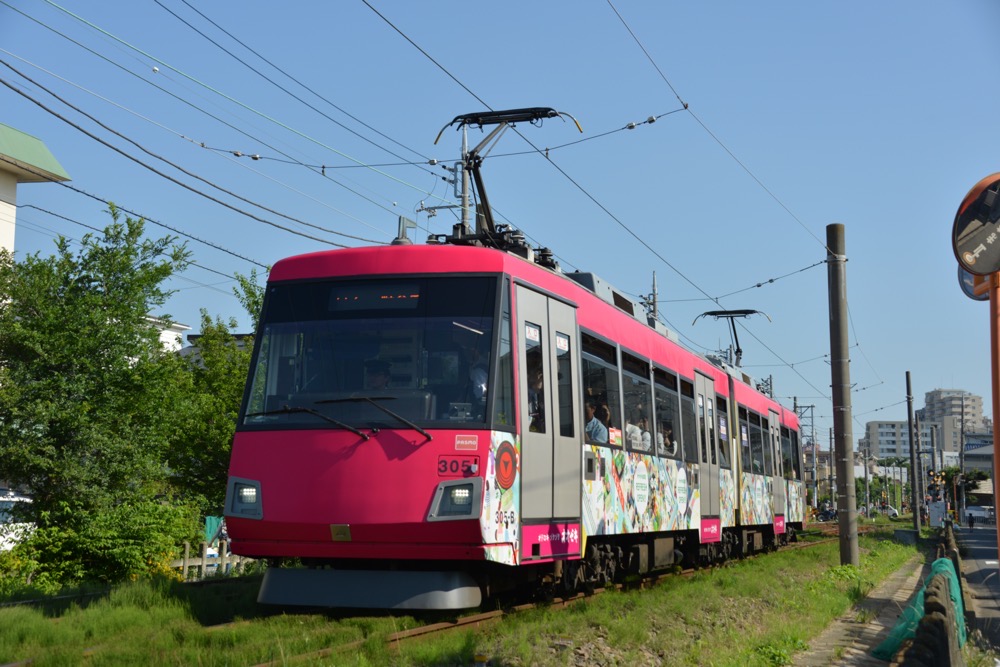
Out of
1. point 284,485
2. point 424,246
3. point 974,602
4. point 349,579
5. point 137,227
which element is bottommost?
point 974,602

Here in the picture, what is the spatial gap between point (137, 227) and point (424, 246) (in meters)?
14.9

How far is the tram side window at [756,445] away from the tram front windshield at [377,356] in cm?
1316

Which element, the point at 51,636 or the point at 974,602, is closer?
the point at 51,636

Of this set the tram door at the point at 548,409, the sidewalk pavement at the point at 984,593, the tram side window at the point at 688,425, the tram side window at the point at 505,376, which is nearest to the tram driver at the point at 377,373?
the tram side window at the point at 505,376

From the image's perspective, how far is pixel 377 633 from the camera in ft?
26.3

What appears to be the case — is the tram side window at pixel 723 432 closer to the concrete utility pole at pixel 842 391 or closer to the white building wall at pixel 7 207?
the concrete utility pole at pixel 842 391

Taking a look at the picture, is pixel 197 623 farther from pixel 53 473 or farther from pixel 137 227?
pixel 137 227

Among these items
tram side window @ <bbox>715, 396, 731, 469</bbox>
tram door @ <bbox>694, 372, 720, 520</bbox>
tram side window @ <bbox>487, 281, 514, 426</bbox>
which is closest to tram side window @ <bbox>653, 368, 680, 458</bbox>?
tram door @ <bbox>694, 372, 720, 520</bbox>

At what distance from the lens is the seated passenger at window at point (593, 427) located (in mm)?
11211

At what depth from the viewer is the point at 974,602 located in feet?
68.3

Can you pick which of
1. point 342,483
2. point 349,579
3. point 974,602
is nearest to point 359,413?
point 342,483

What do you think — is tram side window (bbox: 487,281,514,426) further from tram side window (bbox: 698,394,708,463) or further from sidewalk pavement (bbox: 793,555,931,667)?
tram side window (bbox: 698,394,708,463)

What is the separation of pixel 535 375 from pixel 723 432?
9328mm

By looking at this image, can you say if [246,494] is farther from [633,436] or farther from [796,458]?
[796,458]
